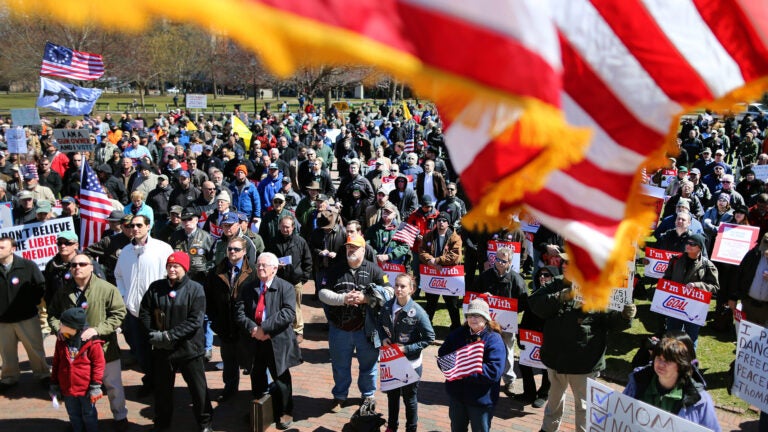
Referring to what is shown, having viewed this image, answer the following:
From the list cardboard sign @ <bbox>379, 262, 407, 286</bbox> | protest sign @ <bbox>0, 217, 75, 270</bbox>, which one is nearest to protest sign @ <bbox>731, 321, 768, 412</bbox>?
cardboard sign @ <bbox>379, 262, 407, 286</bbox>

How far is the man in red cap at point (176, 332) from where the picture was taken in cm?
654

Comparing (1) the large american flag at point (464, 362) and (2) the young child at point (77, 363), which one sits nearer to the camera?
(1) the large american flag at point (464, 362)

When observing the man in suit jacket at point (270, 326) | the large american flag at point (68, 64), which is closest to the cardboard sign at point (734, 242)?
the man in suit jacket at point (270, 326)

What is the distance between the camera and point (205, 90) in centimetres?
7350

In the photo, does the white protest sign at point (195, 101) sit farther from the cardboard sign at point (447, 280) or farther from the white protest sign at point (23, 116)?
the cardboard sign at point (447, 280)

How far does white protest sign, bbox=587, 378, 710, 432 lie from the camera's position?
181 inches

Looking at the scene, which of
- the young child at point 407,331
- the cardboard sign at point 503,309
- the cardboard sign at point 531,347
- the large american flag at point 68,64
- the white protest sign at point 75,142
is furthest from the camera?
the large american flag at point 68,64

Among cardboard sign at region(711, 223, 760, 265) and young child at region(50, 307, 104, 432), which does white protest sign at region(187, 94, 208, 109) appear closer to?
young child at region(50, 307, 104, 432)

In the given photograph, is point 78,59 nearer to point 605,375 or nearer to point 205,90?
point 605,375

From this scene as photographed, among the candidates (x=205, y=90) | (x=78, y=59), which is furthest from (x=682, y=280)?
(x=205, y=90)

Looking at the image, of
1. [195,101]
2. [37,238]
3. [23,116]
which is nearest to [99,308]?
[37,238]

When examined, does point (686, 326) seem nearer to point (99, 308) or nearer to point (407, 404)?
A: point (407, 404)

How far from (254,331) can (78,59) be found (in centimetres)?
1441

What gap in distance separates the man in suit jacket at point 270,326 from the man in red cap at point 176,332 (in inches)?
19.7
